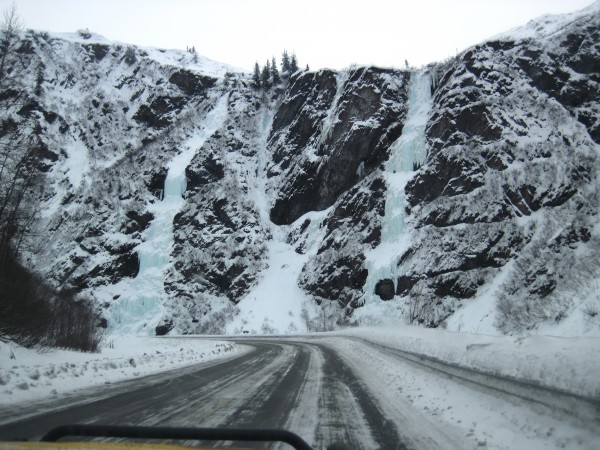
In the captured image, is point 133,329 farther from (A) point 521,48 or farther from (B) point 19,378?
(A) point 521,48

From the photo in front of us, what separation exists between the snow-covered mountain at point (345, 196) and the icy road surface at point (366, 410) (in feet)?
63.6

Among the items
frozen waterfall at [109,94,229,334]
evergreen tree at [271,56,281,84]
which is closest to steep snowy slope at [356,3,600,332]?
frozen waterfall at [109,94,229,334]

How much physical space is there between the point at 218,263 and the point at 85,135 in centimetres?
4968

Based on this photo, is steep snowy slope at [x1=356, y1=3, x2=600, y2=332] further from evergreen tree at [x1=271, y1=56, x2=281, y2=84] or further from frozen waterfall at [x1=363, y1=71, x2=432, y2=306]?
evergreen tree at [x1=271, y1=56, x2=281, y2=84]

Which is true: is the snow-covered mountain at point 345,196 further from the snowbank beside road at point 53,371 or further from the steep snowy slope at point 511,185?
the snowbank beside road at point 53,371

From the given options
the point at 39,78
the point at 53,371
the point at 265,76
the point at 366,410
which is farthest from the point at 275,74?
the point at 366,410

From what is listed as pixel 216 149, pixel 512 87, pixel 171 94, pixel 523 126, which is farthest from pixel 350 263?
pixel 171 94

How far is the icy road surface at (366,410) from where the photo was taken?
4.10 metres

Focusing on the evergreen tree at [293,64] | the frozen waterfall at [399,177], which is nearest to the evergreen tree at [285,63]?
the evergreen tree at [293,64]

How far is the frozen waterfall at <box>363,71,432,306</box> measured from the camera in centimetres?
4947

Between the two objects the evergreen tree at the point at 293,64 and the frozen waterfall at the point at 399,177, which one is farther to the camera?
the evergreen tree at the point at 293,64

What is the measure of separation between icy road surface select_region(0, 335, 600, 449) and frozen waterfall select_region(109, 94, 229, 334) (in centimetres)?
5249

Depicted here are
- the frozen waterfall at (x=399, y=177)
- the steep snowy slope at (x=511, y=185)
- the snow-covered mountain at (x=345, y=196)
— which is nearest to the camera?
the steep snowy slope at (x=511, y=185)

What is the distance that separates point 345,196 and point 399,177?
333 inches
